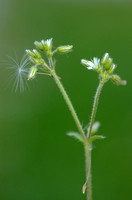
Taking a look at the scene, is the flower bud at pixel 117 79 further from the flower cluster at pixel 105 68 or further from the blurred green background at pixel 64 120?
the blurred green background at pixel 64 120

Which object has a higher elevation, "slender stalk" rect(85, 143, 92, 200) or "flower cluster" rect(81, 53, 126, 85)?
"flower cluster" rect(81, 53, 126, 85)

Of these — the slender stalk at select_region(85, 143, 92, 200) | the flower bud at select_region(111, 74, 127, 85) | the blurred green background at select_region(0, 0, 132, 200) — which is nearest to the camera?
the slender stalk at select_region(85, 143, 92, 200)

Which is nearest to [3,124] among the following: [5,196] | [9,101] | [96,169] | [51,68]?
[9,101]

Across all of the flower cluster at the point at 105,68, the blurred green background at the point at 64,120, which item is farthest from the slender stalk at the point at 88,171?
the blurred green background at the point at 64,120

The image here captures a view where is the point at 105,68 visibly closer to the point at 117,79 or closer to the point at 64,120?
the point at 117,79

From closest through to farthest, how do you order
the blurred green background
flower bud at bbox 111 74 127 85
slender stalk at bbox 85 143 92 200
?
slender stalk at bbox 85 143 92 200 < flower bud at bbox 111 74 127 85 < the blurred green background

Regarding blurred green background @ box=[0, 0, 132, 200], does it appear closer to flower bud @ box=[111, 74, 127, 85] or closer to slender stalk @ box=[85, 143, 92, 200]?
slender stalk @ box=[85, 143, 92, 200]

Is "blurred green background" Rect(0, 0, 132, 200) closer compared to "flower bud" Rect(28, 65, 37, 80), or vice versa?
"flower bud" Rect(28, 65, 37, 80)

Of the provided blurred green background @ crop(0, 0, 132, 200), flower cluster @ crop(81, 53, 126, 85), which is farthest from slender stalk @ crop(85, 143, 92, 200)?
blurred green background @ crop(0, 0, 132, 200)

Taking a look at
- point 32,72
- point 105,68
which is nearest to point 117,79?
point 105,68
